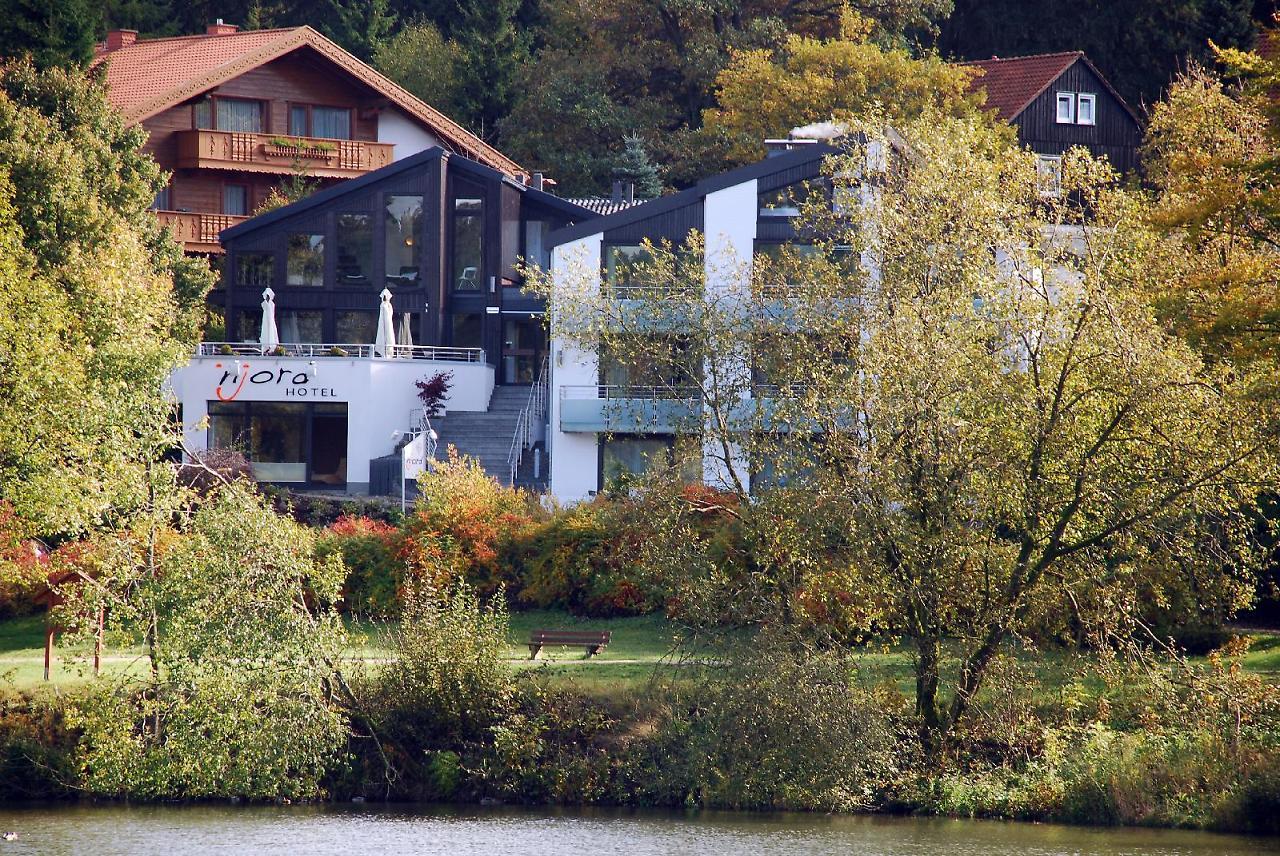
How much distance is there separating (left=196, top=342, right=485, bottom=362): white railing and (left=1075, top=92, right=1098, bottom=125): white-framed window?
21962 mm

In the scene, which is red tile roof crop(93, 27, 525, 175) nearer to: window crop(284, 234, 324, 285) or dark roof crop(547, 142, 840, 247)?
window crop(284, 234, 324, 285)

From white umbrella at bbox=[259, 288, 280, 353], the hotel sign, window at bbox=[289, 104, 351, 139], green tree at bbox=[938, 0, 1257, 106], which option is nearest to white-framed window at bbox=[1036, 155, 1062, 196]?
the hotel sign

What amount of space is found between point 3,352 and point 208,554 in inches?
246

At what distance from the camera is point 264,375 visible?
139ft

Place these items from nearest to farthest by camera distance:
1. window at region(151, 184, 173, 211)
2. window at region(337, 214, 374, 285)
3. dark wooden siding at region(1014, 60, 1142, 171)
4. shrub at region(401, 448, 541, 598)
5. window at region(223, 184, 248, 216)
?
shrub at region(401, 448, 541, 598)
window at region(337, 214, 374, 285)
window at region(151, 184, 173, 211)
window at region(223, 184, 248, 216)
dark wooden siding at region(1014, 60, 1142, 171)

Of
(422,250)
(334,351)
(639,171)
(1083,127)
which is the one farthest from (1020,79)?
(334,351)

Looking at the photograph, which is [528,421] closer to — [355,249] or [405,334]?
[405,334]

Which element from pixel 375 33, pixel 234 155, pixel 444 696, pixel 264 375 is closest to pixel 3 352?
pixel 444 696

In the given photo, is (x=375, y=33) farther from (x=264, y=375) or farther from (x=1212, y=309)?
(x=1212, y=309)

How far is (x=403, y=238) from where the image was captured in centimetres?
4712

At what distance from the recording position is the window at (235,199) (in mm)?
54031

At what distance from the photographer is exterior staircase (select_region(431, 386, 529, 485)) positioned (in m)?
40.4

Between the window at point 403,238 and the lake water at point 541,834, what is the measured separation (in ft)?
85.5

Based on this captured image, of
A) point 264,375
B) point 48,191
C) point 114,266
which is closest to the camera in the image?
point 114,266
